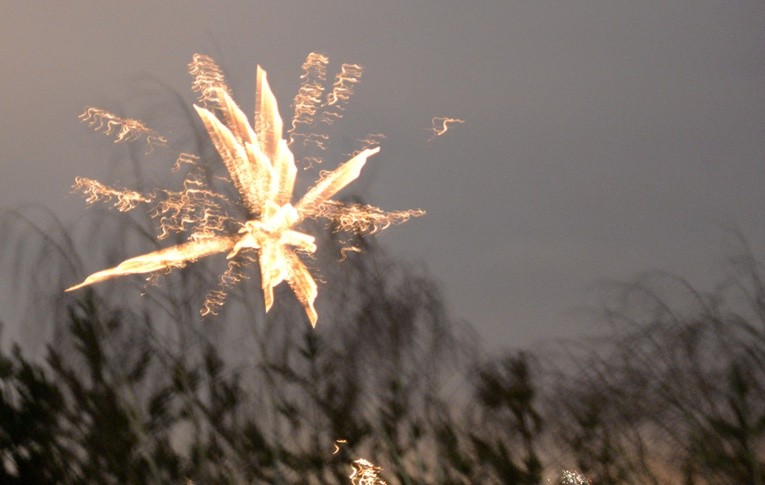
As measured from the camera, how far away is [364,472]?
29422 millimetres

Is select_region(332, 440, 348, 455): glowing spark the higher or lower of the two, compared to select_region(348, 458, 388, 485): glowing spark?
higher

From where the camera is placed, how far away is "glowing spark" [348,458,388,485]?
29234mm

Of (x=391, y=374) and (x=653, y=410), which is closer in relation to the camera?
(x=653, y=410)

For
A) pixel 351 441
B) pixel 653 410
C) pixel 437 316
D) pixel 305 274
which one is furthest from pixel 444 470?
pixel 305 274

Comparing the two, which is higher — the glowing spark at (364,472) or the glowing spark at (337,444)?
the glowing spark at (337,444)

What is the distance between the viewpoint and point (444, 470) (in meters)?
29.3

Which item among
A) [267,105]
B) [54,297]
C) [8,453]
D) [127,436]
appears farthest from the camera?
[8,453]

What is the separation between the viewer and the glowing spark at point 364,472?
95.9ft

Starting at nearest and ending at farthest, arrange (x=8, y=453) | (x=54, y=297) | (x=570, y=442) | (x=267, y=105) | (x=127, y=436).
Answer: (x=267, y=105)
(x=54, y=297)
(x=127, y=436)
(x=8, y=453)
(x=570, y=442)

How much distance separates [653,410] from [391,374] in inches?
225

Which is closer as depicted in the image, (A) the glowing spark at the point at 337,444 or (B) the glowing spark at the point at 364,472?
(A) the glowing spark at the point at 337,444

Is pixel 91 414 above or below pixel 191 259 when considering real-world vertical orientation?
below

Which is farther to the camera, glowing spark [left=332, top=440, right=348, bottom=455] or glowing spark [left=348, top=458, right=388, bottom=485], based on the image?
glowing spark [left=348, top=458, right=388, bottom=485]

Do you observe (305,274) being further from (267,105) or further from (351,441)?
(351,441)
